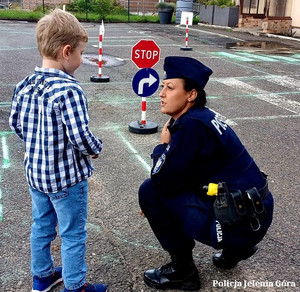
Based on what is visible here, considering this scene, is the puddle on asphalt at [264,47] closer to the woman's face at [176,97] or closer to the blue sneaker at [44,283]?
the woman's face at [176,97]

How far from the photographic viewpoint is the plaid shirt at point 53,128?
249 centimetres

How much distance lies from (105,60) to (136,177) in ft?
29.3

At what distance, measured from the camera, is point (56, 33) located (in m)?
2.46

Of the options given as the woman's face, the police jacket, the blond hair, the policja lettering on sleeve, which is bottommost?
the police jacket

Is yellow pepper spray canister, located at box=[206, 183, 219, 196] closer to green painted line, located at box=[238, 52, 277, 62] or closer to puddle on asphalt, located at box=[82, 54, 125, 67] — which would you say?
puddle on asphalt, located at box=[82, 54, 125, 67]

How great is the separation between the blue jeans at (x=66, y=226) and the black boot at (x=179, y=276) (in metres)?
0.57

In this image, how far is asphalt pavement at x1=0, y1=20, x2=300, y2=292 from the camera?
3242mm

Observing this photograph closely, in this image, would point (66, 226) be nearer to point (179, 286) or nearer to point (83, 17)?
point (179, 286)

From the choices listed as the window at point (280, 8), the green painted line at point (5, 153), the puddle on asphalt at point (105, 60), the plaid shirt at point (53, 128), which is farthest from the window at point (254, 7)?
the plaid shirt at point (53, 128)

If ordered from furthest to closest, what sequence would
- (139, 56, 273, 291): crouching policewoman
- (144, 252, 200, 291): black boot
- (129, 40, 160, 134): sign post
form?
(129, 40, 160, 134): sign post, (144, 252, 200, 291): black boot, (139, 56, 273, 291): crouching policewoman

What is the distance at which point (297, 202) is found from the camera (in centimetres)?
449

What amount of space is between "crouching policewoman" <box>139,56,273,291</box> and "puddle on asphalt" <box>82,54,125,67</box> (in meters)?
10.0

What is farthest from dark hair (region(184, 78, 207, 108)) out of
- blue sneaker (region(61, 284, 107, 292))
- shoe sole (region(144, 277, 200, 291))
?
blue sneaker (region(61, 284, 107, 292))

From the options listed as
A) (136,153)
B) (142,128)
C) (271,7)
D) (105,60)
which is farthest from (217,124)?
(271,7)
